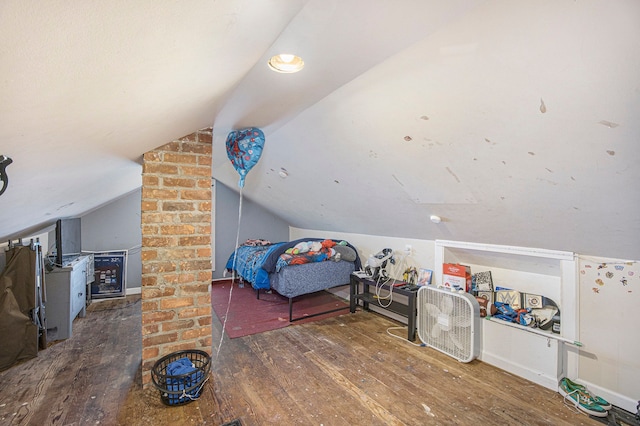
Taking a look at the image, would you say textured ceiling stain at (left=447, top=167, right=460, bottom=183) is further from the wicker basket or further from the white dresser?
the white dresser

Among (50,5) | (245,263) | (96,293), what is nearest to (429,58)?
(50,5)

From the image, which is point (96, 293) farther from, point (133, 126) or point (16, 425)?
point (133, 126)

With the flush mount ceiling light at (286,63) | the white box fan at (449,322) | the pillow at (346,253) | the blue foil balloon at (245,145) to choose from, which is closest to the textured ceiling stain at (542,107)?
the flush mount ceiling light at (286,63)

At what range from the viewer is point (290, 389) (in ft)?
6.98

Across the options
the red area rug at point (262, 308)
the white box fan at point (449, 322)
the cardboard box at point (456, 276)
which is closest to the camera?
the white box fan at point (449, 322)

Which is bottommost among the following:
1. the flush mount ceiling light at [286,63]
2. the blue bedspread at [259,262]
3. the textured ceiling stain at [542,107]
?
the blue bedspread at [259,262]

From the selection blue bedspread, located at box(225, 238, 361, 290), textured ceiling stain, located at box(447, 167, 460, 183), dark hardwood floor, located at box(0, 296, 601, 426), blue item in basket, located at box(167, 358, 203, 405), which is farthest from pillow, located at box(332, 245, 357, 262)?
blue item in basket, located at box(167, 358, 203, 405)

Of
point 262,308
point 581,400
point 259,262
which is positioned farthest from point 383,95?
point 262,308

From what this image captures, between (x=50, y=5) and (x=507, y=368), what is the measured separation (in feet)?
10.5

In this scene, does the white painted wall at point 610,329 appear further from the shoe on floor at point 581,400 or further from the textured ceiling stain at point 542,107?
the textured ceiling stain at point 542,107

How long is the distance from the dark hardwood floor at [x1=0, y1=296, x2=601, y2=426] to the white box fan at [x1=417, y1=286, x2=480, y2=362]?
10 centimetres

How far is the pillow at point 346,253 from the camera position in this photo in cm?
400

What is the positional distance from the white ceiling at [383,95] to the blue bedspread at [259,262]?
70.6 inches

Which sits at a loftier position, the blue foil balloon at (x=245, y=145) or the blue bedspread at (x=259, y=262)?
the blue foil balloon at (x=245, y=145)
